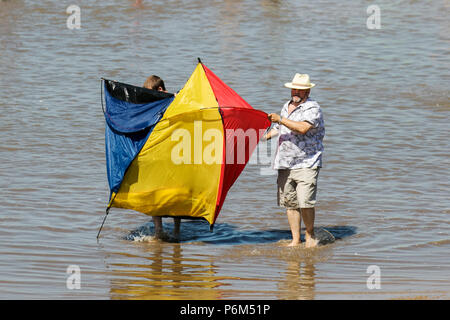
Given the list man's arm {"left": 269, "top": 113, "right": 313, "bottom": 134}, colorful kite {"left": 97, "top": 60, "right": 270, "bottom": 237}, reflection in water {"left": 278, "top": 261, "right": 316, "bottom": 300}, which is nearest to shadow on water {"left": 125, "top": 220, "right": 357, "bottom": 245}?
colorful kite {"left": 97, "top": 60, "right": 270, "bottom": 237}

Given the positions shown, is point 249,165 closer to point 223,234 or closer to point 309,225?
point 223,234

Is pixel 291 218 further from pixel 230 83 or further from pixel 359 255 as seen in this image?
pixel 230 83

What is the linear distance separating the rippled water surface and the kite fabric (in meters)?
0.50

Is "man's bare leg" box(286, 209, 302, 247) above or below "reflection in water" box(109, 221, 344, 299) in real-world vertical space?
above

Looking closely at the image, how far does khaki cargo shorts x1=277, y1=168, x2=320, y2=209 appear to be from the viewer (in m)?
7.53

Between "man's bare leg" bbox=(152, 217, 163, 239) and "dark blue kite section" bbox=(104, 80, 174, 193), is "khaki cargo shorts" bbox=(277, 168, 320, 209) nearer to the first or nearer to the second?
"man's bare leg" bbox=(152, 217, 163, 239)

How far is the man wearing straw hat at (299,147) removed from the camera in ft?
24.1

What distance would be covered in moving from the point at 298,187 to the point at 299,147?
37 cm

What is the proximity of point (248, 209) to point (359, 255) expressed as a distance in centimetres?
202

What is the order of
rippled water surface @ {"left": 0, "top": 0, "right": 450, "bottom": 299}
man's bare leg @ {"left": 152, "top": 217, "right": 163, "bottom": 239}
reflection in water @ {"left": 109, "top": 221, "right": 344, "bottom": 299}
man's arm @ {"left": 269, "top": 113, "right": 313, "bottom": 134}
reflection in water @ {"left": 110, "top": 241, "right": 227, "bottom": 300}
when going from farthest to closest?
man's bare leg @ {"left": 152, "top": 217, "right": 163, "bottom": 239}
man's arm @ {"left": 269, "top": 113, "right": 313, "bottom": 134}
rippled water surface @ {"left": 0, "top": 0, "right": 450, "bottom": 299}
reflection in water @ {"left": 109, "top": 221, "right": 344, "bottom": 299}
reflection in water @ {"left": 110, "top": 241, "right": 227, "bottom": 300}

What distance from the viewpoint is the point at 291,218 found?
306 inches

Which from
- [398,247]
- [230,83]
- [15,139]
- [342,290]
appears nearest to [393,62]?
[230,83]

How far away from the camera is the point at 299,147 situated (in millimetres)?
7492
